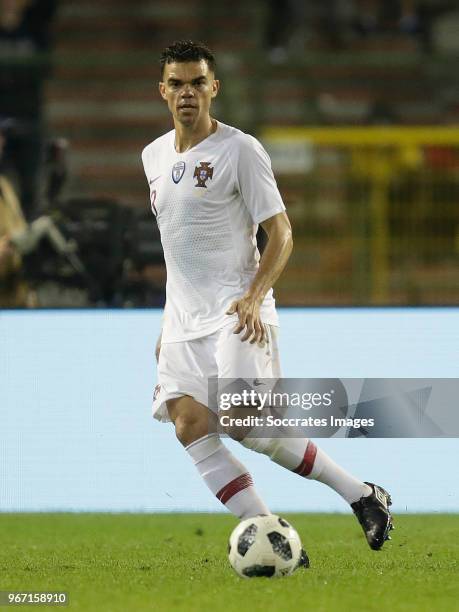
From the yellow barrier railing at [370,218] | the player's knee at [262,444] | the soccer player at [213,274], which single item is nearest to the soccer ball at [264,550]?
the soccer player at [213,274]

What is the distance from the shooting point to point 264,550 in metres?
4.21

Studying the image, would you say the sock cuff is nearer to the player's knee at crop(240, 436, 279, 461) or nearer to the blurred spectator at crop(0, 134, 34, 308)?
the player's knee at crop(240, 436, 279, 461)

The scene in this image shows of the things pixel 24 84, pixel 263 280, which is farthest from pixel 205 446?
pixel 24 84

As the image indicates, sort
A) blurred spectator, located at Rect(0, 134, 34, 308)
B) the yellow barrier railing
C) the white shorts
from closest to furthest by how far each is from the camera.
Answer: the white shorts, blurred spectator, located at Rect(0, 134, 34, 308), the yellow barrier railing

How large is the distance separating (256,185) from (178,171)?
0.29m

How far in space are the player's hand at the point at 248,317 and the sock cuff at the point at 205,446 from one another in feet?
1.25

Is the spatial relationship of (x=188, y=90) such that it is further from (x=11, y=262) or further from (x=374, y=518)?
(x=11, y=262)

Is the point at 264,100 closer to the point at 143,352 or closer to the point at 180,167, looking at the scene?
the point at 143,352

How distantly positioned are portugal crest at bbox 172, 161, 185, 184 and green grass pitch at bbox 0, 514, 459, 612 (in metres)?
1.31

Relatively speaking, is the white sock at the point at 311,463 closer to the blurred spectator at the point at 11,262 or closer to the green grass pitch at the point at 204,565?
the green grass pitch at the point at 204,565

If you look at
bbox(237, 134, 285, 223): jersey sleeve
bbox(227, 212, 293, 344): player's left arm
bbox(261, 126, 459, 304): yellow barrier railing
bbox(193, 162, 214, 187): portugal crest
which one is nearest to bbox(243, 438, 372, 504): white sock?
bbox(227, 212, 293, 344): player's left arm

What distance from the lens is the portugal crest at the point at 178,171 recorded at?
4562mm

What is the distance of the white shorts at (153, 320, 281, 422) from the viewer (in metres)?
4.38

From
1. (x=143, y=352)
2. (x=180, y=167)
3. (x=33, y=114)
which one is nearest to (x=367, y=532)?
(x=180, y=167)
